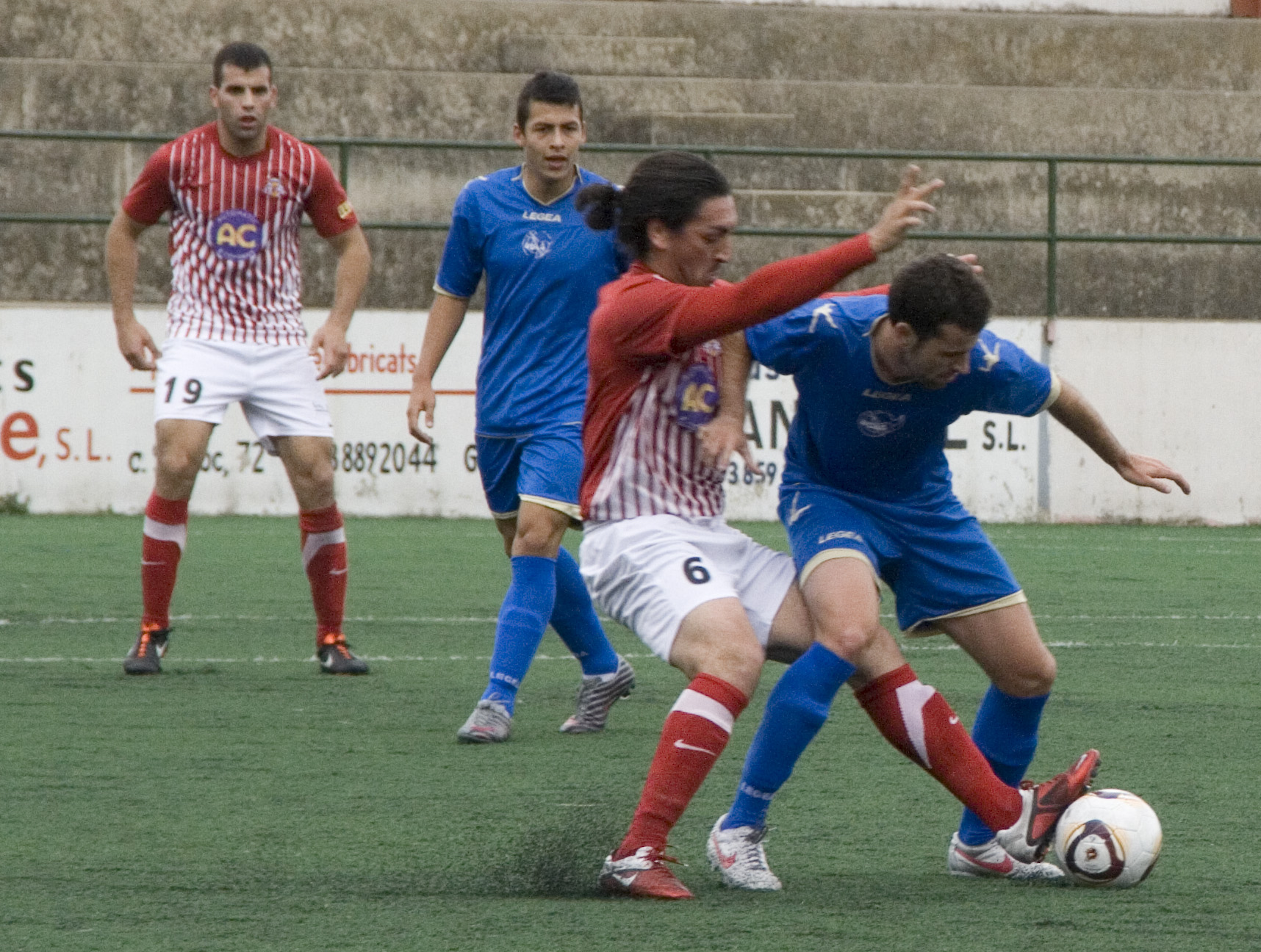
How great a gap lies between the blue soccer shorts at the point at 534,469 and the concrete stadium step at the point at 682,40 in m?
11.0

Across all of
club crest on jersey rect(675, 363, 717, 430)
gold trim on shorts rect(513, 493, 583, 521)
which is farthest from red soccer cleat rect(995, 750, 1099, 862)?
gold trim on shorts rect(513, 493, 583, 521)

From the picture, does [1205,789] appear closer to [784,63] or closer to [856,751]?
[856,751]

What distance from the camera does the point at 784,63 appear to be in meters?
16.9

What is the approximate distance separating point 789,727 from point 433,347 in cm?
225

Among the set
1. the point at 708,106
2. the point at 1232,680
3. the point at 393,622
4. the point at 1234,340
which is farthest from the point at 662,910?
the point at 708,106

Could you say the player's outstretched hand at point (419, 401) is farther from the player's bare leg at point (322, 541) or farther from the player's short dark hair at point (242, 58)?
the player's short dark hair at point (242, 58)

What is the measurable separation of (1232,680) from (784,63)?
11.3m

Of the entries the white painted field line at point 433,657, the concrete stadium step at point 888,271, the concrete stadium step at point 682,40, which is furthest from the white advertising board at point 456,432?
the white painted field line at point 433,657

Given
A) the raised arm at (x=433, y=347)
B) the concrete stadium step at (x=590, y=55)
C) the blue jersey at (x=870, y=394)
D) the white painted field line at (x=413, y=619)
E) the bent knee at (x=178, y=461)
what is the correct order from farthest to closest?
the concrete stadium step at (x=590, y=55), the white painted field line at (x=413, y=619), the bent knee at (x=178, y=461), the raised arm at (x=433, y=347), the blue jersey at (x=870, y=394)

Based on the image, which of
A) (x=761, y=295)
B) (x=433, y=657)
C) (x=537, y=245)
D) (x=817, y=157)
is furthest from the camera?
(x=817, y=157)

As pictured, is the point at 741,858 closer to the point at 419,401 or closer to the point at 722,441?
the point at 722,441

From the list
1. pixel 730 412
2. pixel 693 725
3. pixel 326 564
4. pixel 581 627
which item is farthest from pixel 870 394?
pixel 326 564

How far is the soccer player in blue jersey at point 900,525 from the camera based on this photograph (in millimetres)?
3729

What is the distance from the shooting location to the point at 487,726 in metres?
5.19
